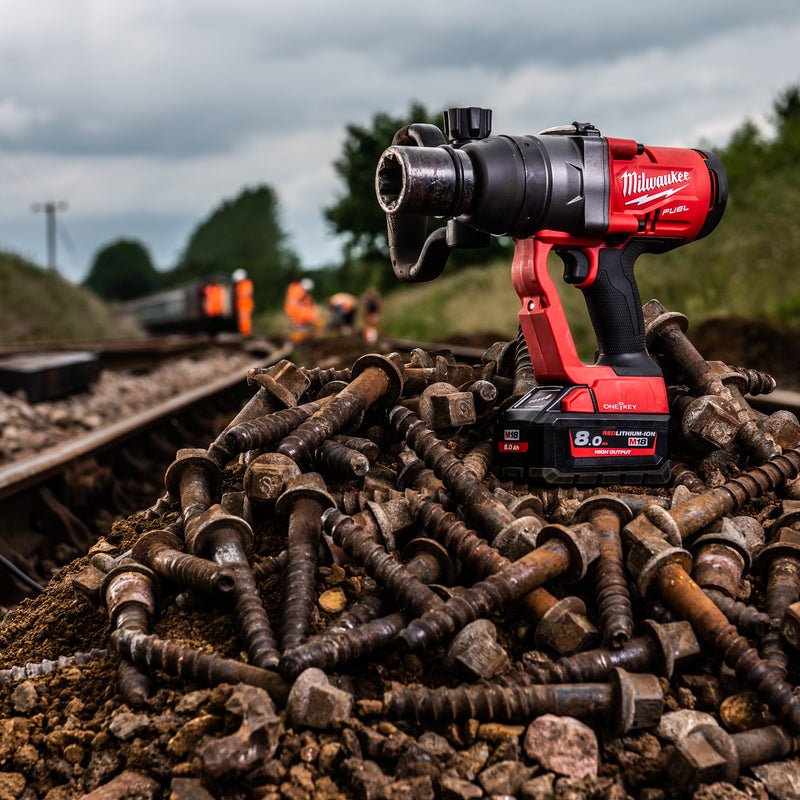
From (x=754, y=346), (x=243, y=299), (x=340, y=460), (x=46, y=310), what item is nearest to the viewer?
(x=340, y=460)

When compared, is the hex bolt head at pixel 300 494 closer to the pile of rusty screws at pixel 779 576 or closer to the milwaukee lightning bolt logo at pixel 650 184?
the pile of rusty screws at pixel 779 576

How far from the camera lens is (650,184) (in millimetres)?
3016

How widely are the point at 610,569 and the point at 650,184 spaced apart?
1.62 meters

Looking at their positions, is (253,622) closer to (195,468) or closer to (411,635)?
(411,635)

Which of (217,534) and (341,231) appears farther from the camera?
(341,231)

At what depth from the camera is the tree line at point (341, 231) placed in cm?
2598

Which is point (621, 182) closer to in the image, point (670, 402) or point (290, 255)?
point (670, 402)

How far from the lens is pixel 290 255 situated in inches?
3526

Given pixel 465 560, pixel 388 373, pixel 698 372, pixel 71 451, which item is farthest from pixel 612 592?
pixel 71 451

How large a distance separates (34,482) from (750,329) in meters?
8.74

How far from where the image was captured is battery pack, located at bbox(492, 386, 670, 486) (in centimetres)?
292

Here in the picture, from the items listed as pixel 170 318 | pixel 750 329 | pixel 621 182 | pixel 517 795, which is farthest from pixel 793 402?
pixel 170 318

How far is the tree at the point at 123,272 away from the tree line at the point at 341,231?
11cm

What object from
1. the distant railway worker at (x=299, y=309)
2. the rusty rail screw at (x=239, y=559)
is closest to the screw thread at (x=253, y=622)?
the rusty rail screw at (x=239, y=559)
